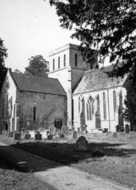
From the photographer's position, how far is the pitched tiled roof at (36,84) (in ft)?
118

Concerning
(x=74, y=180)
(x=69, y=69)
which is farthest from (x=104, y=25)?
(x=69, y=69)

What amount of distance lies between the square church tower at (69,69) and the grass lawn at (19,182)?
30841 millimetres

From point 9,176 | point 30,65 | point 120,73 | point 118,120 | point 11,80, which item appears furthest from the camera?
point 30,65

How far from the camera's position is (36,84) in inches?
1502

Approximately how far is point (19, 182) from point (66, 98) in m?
33.7

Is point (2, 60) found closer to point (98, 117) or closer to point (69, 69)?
point (69, 69)

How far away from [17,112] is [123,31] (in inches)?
1016

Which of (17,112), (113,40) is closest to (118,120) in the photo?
(17,112)

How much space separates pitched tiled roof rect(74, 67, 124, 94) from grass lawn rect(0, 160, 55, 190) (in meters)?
27.0

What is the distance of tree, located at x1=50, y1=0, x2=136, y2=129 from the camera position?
10.2 m

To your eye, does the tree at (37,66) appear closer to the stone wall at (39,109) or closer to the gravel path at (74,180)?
the stone wall at (39,109)

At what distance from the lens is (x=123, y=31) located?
10984 mm

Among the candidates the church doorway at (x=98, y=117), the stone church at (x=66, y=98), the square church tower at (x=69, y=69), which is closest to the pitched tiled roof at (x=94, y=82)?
the stone church at (x=66, y=98)

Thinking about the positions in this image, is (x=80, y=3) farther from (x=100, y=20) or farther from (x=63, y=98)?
(x=63, y=98)
